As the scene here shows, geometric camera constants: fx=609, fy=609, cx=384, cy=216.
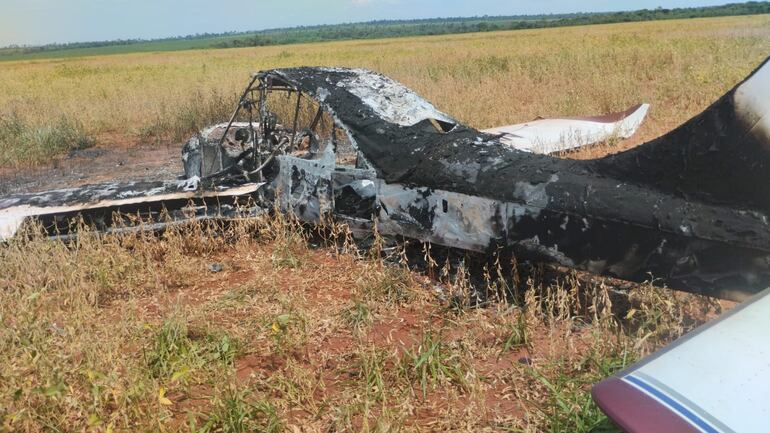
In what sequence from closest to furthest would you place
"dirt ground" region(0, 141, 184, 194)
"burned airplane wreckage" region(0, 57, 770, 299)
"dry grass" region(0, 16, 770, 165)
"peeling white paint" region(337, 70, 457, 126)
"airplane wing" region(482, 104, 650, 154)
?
"burned airplane wreckage" region(0, 57, 770, 299)
"peeling white paint" region(337, 70, 457, 126)
"airplane wing" region(482, 104, 650, 154)
"dirt ground" region(0, 141, 184, 194)
"dry grass" region(0, 16, 770, 165)

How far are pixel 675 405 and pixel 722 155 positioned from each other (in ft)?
6.34

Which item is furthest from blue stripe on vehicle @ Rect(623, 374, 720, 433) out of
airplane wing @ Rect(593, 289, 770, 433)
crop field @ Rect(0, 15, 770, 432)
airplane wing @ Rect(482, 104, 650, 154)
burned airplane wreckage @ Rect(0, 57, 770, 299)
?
airplane wing @ Rect(482, 104, 650, 154)

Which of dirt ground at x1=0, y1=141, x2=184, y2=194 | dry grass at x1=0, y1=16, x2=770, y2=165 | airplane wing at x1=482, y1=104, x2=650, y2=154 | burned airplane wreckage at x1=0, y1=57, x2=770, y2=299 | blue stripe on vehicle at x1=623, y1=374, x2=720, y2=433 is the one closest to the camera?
blue stripe on vehicle at x1=623, y1=374, x2=720, y2=433

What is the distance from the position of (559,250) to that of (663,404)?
80.6 inches

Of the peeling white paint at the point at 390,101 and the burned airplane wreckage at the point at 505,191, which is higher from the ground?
the peeling white paint at the point at 390,101

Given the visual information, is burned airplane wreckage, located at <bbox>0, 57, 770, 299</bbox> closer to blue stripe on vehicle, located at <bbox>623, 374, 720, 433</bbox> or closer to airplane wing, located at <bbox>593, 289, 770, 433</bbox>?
airplane wing, located at <bbox>593, 289, 770, 433</bbox>

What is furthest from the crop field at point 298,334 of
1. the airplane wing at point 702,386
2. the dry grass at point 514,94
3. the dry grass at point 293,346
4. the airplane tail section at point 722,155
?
the dry grass at point 514,94

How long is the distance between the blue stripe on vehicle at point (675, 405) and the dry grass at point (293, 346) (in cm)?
106

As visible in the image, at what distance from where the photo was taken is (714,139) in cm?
299

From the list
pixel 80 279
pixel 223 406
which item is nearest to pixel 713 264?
pixel 223 406

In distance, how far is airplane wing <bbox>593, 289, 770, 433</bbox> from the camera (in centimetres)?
143

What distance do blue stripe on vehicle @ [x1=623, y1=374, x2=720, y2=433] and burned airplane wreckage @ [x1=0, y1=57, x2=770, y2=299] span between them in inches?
67.0

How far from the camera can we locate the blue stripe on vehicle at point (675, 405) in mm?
1408

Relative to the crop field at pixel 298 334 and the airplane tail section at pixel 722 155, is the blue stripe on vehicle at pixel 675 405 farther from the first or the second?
the airplane tail section at pixel 722 155
